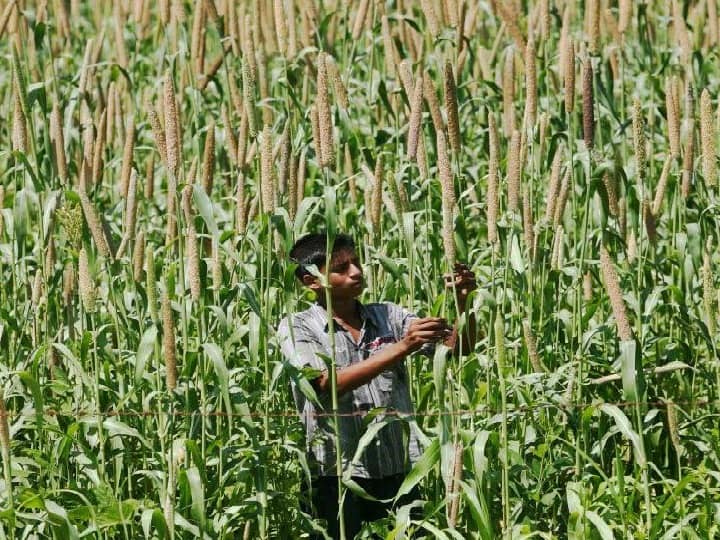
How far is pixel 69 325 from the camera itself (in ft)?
18.5

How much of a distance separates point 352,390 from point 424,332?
480 mm

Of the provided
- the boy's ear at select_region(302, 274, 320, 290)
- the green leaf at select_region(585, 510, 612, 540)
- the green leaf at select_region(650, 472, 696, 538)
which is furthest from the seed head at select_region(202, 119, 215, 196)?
the green leaf at select_region(650, 472, 696, 538)

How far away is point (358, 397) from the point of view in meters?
5.14

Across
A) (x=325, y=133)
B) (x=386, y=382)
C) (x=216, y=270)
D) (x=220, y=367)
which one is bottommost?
(x=386, y=382)

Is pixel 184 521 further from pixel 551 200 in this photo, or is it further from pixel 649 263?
pixel 649 263

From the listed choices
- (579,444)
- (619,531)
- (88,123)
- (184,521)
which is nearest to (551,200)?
(579,444)

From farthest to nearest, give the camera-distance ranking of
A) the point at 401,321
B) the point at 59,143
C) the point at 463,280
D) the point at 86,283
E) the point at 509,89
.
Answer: the point at 509,89, the point at 59,143, the point at 401,321, the point at 463,280, the point at 86,283

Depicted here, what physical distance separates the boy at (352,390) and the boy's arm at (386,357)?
0.11m

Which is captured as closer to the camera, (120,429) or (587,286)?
(120,429)

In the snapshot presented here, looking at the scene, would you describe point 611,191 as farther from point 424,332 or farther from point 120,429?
point 120,429

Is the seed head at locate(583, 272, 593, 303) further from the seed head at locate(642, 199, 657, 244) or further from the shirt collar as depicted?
the shirt collar

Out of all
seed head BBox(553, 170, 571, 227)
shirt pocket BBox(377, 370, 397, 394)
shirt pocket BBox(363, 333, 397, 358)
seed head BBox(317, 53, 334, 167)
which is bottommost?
shirt pocket BBox(377, 370, 397, 394)

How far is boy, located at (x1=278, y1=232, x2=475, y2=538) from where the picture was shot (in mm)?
5016

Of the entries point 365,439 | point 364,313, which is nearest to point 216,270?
point 364,313
